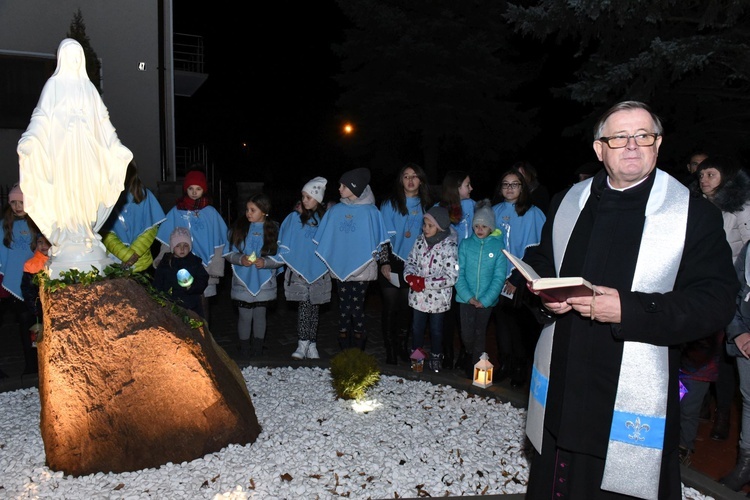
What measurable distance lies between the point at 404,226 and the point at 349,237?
64 cm

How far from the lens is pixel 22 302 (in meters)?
6.16

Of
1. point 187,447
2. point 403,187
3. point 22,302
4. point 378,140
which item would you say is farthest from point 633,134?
point 378,140

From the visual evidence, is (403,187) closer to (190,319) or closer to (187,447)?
(190,319)

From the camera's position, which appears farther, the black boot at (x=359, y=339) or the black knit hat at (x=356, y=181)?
the black boot at (x=359, y=339)

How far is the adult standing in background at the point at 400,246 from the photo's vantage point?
6.60 meters

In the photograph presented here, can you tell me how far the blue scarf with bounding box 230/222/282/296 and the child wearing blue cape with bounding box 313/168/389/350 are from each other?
627 millimetres

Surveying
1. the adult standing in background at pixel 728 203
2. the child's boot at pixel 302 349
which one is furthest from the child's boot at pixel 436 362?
the adult standing in background at pixel 728 203

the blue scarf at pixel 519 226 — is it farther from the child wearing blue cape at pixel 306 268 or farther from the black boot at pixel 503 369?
the child wearing blue cape at pixel 306 268

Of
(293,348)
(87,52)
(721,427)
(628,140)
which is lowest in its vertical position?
(293,348)

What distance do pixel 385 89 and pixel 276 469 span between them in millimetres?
20527

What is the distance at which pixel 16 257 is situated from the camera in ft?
20.1

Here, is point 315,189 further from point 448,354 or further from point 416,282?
point 448,354

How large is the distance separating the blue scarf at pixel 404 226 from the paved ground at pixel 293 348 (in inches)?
48.1

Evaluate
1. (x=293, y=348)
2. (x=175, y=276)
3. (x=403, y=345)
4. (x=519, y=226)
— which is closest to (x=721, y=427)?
(x=519, y=226)
